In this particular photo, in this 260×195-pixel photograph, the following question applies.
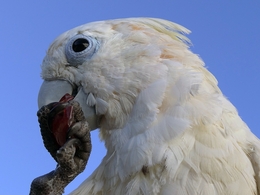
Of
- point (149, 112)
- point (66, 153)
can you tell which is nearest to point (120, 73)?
point (149, 112)

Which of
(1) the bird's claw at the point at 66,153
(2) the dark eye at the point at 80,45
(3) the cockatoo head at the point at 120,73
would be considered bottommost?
(1) the bird's claw at the point at 66,153

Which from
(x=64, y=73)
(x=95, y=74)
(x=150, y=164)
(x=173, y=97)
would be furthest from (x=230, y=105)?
(x=64, y=73)

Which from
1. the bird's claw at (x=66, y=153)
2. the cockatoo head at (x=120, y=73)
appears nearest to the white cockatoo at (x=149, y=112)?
the cockatoo head at (x=120, y=73)

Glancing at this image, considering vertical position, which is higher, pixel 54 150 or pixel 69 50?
pixel 69 50

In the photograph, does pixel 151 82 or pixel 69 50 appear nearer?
pixel 151 82

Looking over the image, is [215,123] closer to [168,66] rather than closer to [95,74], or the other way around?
[168,66]

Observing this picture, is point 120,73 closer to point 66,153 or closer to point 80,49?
point 80,49

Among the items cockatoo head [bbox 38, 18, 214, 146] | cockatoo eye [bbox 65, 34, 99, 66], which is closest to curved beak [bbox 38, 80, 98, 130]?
cockatoo head [bbox 38, 18, 214, 146]

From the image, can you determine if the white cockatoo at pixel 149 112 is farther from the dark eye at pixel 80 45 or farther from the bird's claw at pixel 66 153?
the bird's claw at pixel 66 153
